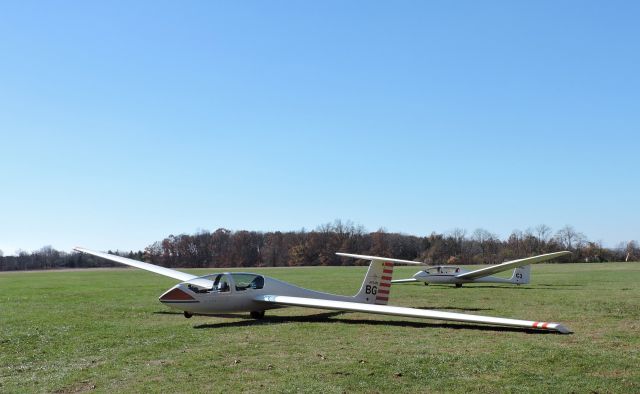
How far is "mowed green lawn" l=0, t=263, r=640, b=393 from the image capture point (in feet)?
25.0

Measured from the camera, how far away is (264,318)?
52.5ft

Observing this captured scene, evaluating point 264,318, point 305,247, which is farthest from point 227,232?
point 264,318

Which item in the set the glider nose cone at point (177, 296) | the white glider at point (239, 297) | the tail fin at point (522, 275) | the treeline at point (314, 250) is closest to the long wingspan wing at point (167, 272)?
the white glider at point (239, 297)

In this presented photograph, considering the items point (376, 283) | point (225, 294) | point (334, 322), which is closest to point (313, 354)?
point (334, 322)

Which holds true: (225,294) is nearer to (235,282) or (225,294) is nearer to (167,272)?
(235,282)

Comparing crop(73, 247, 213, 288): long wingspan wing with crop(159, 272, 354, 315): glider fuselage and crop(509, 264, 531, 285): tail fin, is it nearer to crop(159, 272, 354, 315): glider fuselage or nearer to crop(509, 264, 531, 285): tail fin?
crop(159, 272, 354, 315): glider fuselage

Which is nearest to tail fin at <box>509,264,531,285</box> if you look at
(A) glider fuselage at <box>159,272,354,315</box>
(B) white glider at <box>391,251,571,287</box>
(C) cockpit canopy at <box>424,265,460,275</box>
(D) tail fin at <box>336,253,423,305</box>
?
(B) white glider at <box>391,251,571,287</box>

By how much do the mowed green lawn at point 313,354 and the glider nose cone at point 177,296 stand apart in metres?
0.61

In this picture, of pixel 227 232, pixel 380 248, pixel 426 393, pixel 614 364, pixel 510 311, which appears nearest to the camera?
pixel 426 393

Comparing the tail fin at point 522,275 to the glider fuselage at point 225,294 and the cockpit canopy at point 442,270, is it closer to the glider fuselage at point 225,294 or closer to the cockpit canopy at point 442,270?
the cockpit canopy at point 442,270

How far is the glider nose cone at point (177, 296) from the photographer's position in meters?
15.0

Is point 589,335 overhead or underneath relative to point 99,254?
underneath

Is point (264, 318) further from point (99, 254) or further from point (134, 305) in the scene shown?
point (99, 254)

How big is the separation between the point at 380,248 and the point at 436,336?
374ft
